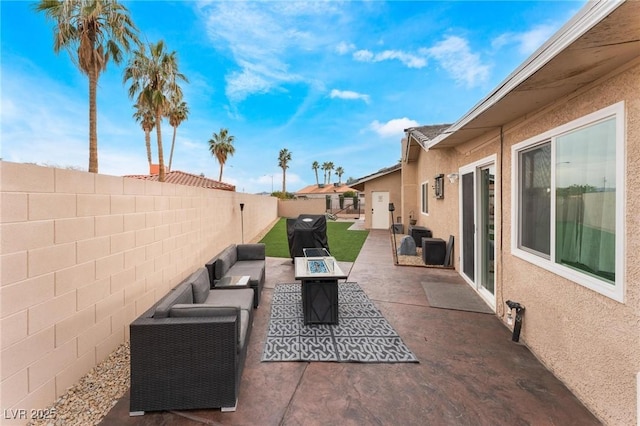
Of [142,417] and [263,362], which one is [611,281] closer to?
[263,362]

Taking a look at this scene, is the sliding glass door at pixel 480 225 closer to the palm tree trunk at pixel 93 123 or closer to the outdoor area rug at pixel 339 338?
the outdoor area rug at pixel 339 338

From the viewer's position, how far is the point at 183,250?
5137 millimetres

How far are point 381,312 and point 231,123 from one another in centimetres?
2412

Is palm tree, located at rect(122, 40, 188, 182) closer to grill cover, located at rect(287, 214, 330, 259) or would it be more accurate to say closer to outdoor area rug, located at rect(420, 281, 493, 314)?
grill cover, located at rect(287, 214, 330, 259)

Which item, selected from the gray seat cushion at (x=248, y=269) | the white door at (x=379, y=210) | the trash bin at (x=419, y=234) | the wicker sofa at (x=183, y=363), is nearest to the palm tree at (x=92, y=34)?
the gray seat cushion at (x=248, y=269)

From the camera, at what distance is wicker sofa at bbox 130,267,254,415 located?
220cm

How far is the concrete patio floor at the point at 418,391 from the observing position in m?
2.21

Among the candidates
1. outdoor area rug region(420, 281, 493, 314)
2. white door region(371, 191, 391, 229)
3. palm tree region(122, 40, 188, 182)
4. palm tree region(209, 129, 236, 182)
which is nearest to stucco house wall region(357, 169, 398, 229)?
white door region(371, 191, 391, 229)

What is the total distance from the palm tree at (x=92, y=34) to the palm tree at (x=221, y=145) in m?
17.9

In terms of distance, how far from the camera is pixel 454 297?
495cm

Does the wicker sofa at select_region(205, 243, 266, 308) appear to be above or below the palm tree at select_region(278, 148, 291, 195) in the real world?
below

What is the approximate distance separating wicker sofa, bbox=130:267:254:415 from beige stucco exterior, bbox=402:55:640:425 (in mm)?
3057

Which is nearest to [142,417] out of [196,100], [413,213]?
[413,213]

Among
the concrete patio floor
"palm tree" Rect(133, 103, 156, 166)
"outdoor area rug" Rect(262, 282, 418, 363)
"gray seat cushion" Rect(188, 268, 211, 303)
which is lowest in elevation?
the concrete patio floor
